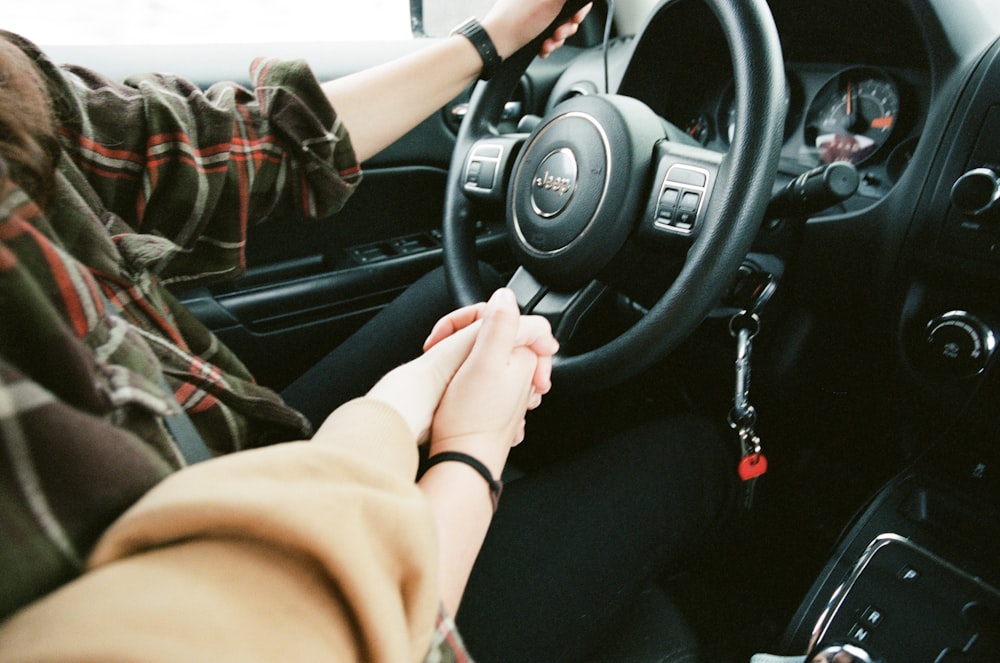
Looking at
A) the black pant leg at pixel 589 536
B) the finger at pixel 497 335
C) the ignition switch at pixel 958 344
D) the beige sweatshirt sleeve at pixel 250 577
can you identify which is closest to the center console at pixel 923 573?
the ignition switch at pixel 958 344

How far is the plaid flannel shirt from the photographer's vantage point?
0.25m

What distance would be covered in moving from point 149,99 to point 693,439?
0.72 meters

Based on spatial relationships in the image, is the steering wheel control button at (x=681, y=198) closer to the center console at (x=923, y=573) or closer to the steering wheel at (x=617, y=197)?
the steering wheel at (x=617, y=197)

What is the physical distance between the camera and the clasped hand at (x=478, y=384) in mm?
542

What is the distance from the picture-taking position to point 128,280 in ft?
1.66

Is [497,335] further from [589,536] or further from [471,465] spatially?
[589,536]

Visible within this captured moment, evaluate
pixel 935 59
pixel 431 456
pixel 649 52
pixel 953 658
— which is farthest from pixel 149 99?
pixel 953 658

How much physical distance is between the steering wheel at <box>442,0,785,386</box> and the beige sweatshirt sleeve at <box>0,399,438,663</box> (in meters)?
0.42

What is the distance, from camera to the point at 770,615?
0.95 meters

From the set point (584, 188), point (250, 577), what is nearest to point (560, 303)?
point (584, 188)

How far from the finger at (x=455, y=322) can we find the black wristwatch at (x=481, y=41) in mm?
410

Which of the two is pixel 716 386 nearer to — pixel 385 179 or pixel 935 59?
pixel 935 59

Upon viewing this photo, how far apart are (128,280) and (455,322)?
307 millimetres

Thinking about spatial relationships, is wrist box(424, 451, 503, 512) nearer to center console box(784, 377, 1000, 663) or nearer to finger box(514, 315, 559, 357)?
finger box(514, 315, 559, 357)
